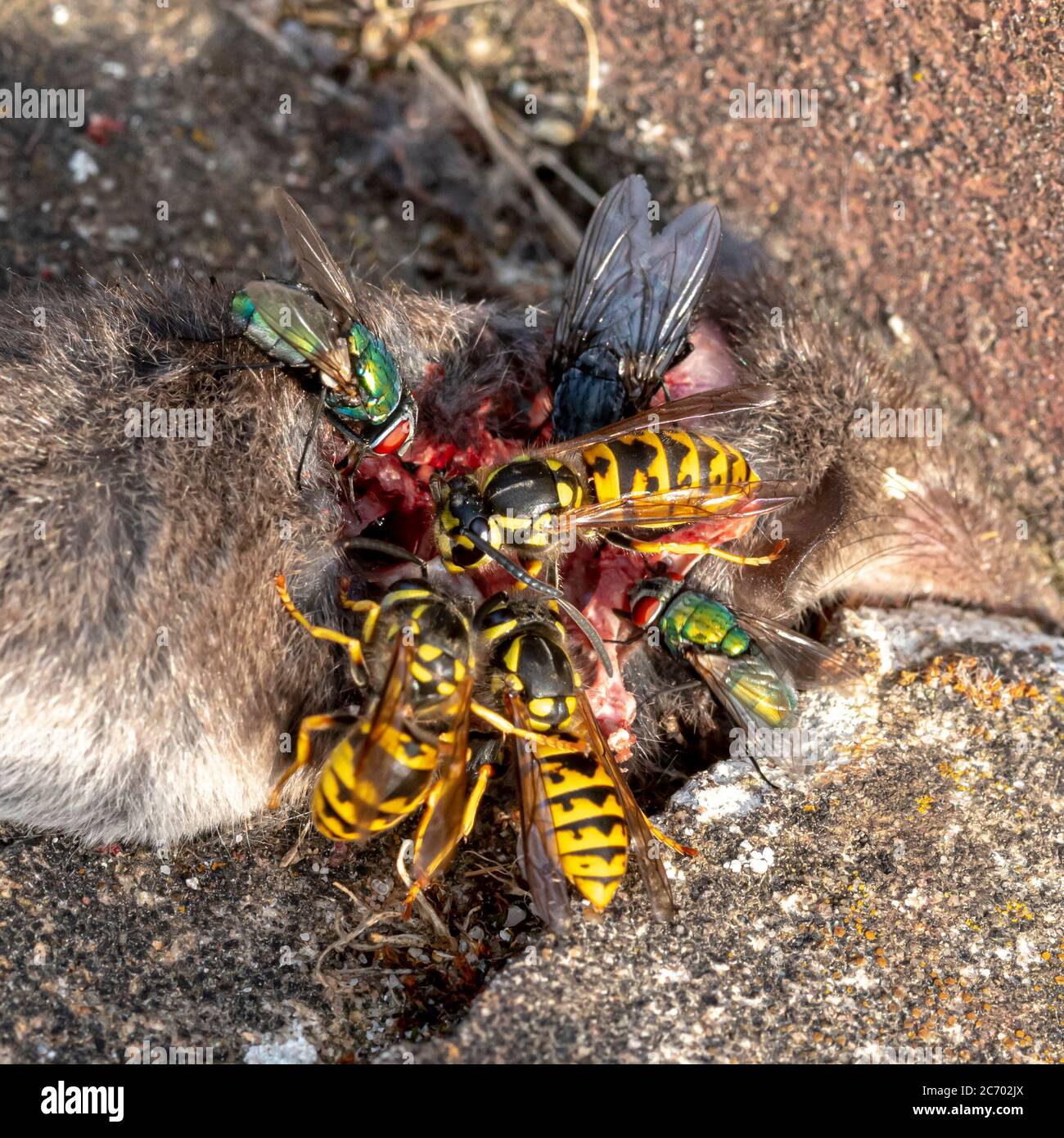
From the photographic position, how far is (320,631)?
107 inches

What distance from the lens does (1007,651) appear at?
3430 millimetres

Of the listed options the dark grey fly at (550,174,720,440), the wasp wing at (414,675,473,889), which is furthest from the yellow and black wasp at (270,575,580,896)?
the dark grey fly at (550,174,720,440)

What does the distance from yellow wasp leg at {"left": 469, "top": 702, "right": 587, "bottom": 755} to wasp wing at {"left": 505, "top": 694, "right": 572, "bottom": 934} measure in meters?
0.04

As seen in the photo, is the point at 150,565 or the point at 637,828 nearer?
the point at 150,565

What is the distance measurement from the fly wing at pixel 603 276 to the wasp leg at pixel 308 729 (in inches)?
49.2

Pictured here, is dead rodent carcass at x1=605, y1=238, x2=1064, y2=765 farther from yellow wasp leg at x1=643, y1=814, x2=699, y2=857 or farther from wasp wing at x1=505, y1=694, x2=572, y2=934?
wasp wing at x1=505, y1=694, x2=572, y2=934

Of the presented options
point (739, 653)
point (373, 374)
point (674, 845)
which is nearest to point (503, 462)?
point (373, 374)

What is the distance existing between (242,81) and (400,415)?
2250 mm

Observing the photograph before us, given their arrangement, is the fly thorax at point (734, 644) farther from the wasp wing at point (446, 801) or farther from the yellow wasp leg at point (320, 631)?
the yellow wasp leg at point (320, 631)

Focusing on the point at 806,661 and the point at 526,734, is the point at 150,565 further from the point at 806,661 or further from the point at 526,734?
the point at 806,661

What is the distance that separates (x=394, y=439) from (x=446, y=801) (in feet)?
3.16

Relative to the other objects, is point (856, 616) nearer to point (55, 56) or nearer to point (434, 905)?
point (434, 905)

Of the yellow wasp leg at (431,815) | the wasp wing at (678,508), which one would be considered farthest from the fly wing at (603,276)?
the yellow wasp leg at (431,815)

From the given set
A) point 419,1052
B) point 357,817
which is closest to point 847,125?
point 357,817
